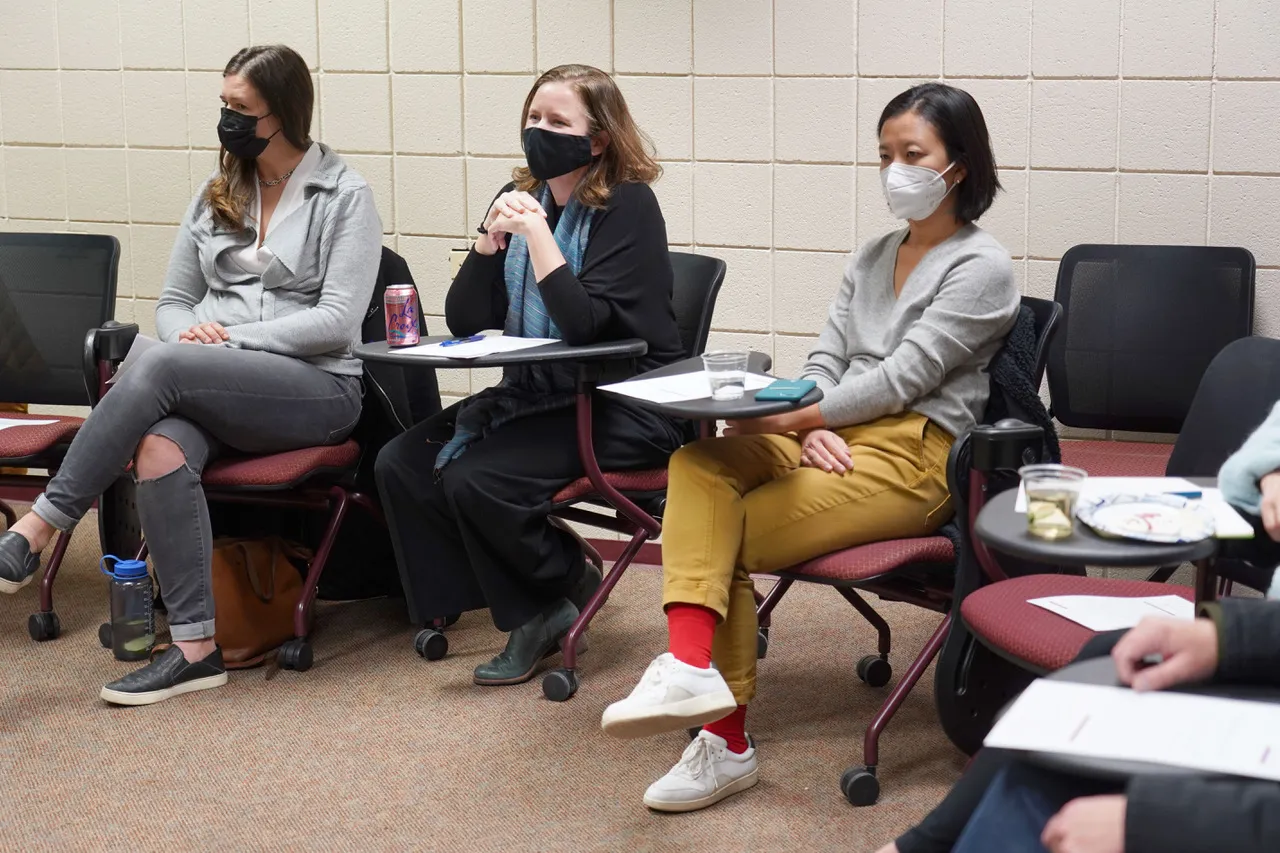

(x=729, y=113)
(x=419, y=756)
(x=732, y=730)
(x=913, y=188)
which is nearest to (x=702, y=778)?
(x=732, y=730)

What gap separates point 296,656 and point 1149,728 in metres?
2.17

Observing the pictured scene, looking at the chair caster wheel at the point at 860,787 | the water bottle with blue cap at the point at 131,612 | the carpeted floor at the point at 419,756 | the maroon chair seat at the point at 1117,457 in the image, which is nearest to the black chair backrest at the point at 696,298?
the carpeted floor at the point at 419,756

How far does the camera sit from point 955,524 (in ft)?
8.27

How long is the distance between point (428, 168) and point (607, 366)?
4.70 feet

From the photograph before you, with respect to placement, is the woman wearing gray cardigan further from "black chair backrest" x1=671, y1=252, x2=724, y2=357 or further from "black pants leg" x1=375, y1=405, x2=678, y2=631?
"black chair backrest" x1=671, y1=252, x2=724, y2=357

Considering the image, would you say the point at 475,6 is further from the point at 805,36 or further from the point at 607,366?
the point at 607,366

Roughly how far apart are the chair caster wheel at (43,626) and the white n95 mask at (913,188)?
2.18m

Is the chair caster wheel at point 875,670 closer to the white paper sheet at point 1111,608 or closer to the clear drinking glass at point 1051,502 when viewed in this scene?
the white paper sheet at point 1111,608

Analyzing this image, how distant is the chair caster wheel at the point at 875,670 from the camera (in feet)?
9.65

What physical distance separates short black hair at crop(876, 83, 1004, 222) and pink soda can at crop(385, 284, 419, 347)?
42.5 inches

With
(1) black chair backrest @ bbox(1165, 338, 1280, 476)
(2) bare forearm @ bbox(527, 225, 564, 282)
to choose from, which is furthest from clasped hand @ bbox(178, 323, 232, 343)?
(1) black chair backrest @ bbox(1165, 338, 1280, 476)

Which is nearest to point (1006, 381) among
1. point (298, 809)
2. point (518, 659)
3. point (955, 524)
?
point (955, 524)

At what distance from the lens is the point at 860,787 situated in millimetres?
2381

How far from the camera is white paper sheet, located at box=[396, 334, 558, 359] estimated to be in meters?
2.70
